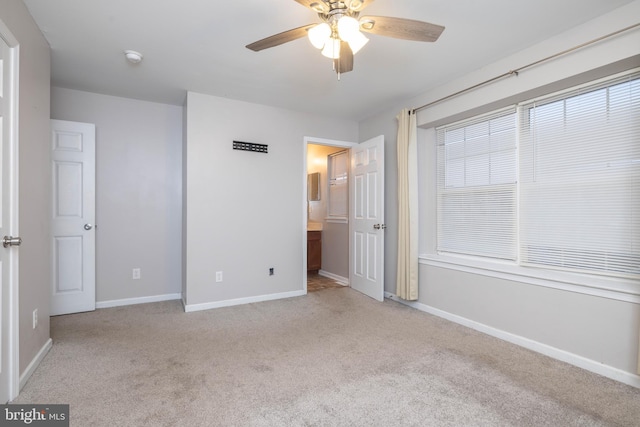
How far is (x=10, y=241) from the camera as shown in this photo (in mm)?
1716

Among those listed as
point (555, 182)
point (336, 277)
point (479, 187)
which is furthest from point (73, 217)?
point (555, 182)

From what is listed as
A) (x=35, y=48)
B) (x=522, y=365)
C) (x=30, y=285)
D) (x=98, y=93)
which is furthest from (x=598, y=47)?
(x=98, y=93)

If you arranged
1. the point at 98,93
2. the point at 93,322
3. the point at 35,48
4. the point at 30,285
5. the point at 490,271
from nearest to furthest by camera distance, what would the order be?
the point at 30,285
the point at 35,48
the point at 490,271
the point at 93,322
the point at 98,93

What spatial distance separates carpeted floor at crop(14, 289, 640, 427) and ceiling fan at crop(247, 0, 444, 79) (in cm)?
203

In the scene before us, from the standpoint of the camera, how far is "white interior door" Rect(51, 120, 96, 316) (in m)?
3.24

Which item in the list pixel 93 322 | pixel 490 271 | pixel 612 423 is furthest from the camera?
pixel 93 322

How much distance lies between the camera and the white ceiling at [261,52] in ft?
6.67

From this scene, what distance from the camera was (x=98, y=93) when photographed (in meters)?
3.49

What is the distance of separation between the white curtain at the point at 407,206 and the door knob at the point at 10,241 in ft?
10.5

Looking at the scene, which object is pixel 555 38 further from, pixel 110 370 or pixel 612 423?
pixel 110 370

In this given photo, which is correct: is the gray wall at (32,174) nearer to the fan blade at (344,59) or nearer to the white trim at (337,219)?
the fan blade at (344,59)

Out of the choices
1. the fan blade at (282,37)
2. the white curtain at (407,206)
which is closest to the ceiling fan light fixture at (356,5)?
the fan blade at (282,37)

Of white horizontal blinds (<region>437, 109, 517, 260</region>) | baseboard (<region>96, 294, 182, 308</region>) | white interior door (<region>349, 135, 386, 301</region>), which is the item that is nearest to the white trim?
white interior door (<region>349, 135, 386, 301</region>)

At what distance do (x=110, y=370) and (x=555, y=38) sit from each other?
156 inches
